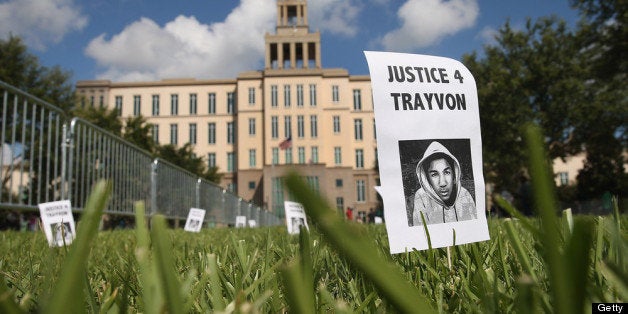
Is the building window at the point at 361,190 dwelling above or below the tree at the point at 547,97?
below

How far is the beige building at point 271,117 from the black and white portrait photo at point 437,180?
152ft

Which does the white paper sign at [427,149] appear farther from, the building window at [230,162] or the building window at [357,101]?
the building window at [230,162]

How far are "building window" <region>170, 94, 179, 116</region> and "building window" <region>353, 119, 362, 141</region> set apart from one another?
20974 mm

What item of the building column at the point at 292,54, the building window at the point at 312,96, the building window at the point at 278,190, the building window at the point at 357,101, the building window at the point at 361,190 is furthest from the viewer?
the building column at the point at 292,54

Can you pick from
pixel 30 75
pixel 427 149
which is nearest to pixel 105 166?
pixel 427 149

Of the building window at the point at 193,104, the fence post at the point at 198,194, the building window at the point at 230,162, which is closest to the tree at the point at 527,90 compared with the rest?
the fence post at the point at 198,194

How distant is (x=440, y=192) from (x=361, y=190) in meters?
51.6

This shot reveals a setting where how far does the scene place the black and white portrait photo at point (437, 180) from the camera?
1.29m

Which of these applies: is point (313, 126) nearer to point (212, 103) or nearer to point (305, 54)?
point (305, 54)

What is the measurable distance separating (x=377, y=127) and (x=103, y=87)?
2261 inches

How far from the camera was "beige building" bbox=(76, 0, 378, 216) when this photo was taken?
4994cm

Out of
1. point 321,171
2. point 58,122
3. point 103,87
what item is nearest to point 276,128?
point 321,171

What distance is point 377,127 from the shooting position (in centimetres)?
124

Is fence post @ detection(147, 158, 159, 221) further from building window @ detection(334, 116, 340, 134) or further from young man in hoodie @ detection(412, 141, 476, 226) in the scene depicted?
building window @ detection(334, 116, 340, 134)
